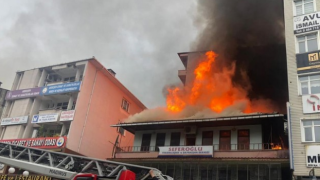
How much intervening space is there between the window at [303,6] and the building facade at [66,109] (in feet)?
71.2

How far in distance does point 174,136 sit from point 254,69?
12406mm

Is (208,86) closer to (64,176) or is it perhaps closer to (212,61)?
(212,61)

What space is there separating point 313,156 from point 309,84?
211 inches

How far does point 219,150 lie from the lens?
23.0 metres

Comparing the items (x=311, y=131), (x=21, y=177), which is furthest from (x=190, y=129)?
(x=21, y=177)

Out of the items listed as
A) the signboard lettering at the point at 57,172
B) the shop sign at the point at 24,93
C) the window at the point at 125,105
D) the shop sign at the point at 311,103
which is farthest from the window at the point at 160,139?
the shop sign at the point at 24,93

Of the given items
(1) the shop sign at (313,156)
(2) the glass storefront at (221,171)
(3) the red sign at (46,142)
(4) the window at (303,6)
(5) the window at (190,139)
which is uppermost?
(4) the window at (303,6)

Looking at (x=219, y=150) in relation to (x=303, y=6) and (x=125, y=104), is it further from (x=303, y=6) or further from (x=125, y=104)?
(x=125, y=104)

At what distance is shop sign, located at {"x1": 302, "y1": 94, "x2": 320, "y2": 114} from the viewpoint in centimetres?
2059

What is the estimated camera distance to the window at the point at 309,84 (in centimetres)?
2131

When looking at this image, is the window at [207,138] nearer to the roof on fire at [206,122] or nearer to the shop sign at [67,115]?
the roof on fire at [206,122]

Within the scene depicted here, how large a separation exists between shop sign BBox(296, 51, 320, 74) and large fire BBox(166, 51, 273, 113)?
6196 mm

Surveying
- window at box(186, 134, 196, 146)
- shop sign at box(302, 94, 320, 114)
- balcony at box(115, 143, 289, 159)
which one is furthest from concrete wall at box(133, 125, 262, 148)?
shop sign at box(302, 94, 320, 114)

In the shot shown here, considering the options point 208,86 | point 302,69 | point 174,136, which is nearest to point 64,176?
point 174,136
